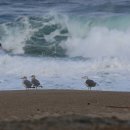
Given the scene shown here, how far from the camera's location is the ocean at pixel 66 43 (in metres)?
9.70

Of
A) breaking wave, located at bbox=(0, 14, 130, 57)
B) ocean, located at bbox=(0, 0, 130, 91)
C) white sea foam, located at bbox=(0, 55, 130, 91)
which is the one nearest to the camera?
white sea foam, located at bbox=(0, 55, 130, 91)

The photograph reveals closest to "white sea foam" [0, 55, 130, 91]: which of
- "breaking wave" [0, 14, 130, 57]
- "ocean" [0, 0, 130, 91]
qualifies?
"ocean" [0, 0, 130, 91]

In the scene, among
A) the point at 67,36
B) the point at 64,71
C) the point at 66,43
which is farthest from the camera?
the point at 67,36

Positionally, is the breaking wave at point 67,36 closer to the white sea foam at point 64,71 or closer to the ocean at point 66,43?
the ocean at point 66,43

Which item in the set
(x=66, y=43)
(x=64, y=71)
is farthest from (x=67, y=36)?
(x=64, y=71)

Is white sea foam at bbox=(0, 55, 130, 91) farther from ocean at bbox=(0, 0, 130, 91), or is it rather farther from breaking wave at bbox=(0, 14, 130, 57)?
breaking wave at bbox=(0, 14, 130, 57)

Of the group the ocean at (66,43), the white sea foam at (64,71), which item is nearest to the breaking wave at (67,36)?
the ocean at (66,43)

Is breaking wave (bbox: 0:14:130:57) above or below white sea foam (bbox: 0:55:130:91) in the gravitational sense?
above

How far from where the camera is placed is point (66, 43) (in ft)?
50.9

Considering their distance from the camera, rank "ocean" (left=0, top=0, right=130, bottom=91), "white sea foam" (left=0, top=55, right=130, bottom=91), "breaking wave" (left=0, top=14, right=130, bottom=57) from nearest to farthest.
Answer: "white sea foam" (left=0, top=55, right=130, bottom=91) → "ocean" (left=0, top=0, right=130, bottom=91) → "breaking wave" (left=0, top=14, right=130, bottom=57)

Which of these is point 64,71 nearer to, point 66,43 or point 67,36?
point 66,43

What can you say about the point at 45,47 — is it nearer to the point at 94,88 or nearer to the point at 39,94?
the point at 94,88

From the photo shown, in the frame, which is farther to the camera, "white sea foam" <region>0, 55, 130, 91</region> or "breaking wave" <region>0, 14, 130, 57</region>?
"breaking wave" <region>0, 14, 130, 57</region>

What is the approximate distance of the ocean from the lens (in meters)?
9.70
